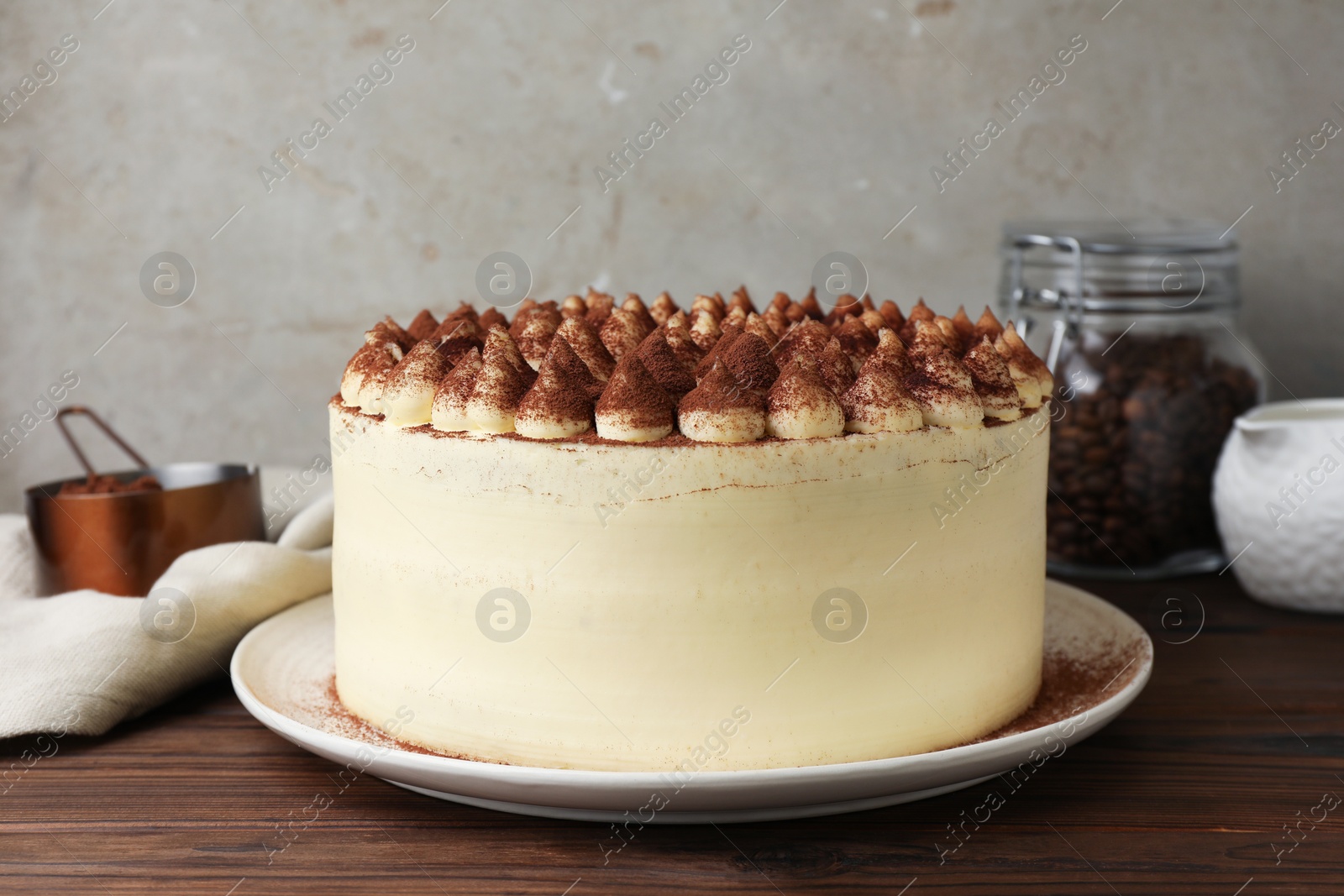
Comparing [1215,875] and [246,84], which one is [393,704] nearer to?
[1215,875]

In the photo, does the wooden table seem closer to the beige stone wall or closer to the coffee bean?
the coffee bean

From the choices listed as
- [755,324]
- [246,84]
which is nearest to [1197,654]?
[755,324]

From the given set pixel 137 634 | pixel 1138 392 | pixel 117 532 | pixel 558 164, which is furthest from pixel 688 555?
pixel 558 164

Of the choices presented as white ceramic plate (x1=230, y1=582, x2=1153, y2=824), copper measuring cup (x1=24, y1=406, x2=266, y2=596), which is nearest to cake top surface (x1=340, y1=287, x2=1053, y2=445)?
white ceramic plate (x1=230, y1=582, x2=1153, y2=824)

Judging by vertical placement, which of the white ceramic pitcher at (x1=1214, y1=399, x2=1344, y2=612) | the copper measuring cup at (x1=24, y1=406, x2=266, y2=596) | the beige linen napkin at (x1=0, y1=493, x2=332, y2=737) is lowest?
the white ceramic pitcher at (x1=1214, y1=399, x2=1344, y2=612)

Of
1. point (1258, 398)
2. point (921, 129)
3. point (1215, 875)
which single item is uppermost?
point (921, 129)
